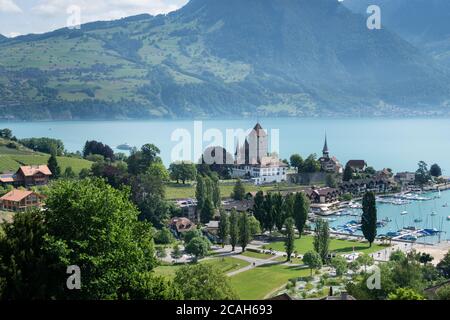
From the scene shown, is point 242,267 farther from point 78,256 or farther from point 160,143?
point 160,143

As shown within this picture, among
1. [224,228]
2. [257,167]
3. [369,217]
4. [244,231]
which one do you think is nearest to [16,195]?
[224,228]

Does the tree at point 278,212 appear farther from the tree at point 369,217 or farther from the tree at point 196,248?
the tree at point 196,248

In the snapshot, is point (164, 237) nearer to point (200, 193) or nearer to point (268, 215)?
point (268, 215)

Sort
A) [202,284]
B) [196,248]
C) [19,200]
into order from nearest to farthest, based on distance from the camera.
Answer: [202,284], [196,248], [19,200]

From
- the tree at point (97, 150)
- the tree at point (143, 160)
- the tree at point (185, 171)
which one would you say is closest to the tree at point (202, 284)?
the tree at point (143, 160)

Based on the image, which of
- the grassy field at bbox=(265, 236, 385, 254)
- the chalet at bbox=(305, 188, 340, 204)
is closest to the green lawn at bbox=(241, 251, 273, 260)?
the grassy field at bbox=(265, 236, 385, 254)

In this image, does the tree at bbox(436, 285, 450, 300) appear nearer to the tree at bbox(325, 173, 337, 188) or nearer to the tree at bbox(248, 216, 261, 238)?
the tree at bbox(248, 216, 261, 238)
